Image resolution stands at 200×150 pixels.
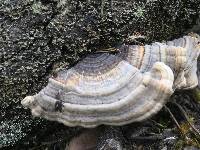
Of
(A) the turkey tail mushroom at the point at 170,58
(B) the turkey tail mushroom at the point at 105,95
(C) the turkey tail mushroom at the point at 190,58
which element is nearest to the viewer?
(B) the turkey tail mushroom at the point at 105,95

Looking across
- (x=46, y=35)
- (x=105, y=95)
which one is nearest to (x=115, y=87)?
(x=105, y=95)

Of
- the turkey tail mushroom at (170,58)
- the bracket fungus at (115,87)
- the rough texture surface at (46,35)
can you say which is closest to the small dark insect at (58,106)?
the bracket fungus at (115,87)

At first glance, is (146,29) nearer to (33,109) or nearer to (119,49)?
(119,49)

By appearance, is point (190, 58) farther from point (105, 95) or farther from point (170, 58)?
point (105, 95)

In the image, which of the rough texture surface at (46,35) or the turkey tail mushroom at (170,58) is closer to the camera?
the turkey tail mushroom at (170,58)

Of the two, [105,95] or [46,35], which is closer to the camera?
[105,95]

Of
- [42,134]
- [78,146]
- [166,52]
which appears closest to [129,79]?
[166,52]

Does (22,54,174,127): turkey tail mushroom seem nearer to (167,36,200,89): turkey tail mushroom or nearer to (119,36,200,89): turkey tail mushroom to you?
(119,36,200,89): turkey tail mushroom

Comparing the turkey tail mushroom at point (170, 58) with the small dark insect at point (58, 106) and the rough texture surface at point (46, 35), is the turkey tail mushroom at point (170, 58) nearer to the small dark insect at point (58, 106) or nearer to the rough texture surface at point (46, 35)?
the rough texture surface at point (46, 35)
